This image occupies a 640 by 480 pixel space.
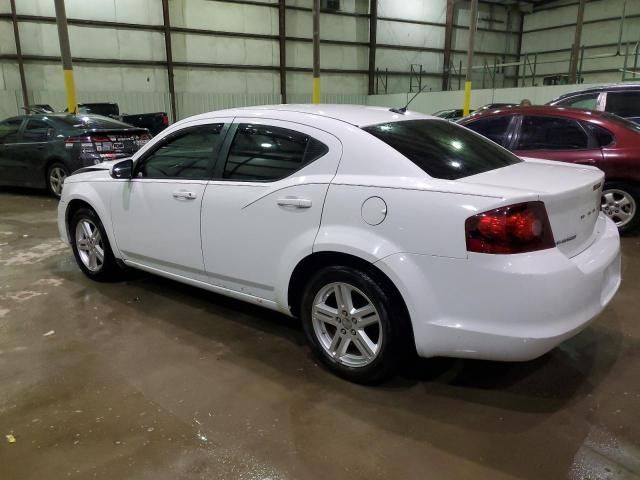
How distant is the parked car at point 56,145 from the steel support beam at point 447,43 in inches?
722

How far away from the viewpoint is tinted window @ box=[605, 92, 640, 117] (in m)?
7.50

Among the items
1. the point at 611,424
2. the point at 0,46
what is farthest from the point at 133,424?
the point at 0,46

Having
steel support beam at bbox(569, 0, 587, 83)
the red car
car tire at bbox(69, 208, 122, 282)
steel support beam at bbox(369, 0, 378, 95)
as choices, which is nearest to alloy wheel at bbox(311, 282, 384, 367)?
car tire at bbox(69, 208, 122, 282)

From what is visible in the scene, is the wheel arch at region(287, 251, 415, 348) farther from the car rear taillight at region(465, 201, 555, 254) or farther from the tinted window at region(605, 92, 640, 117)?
the tinted window at region(605, 92, 640, 117)

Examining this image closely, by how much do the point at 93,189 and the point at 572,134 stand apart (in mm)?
4788

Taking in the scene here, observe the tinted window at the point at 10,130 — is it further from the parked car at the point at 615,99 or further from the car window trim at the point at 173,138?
the parked car at the point at 615,99

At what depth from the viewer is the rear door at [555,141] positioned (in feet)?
17.3

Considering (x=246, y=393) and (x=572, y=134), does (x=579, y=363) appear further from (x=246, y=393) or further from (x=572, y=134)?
(x=572, y=134)

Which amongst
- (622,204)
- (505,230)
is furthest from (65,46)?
(505,230)

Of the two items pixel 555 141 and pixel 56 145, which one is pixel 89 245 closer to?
pixel 56 145

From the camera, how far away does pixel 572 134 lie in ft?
17.7

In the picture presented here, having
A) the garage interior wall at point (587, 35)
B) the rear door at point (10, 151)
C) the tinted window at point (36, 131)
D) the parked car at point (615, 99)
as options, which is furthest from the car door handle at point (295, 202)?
the garage interior wall at point (587, 35)

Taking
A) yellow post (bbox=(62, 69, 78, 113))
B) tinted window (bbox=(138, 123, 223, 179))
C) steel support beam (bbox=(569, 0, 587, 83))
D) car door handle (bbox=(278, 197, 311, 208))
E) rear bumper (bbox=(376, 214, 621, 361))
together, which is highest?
steel support beam (bbox=(569, 0, 587, 83))

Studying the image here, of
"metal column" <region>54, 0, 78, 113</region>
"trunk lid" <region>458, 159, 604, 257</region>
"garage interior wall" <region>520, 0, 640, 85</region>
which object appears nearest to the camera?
"trunk lid" <region>458, 159, 604, 257</region>
